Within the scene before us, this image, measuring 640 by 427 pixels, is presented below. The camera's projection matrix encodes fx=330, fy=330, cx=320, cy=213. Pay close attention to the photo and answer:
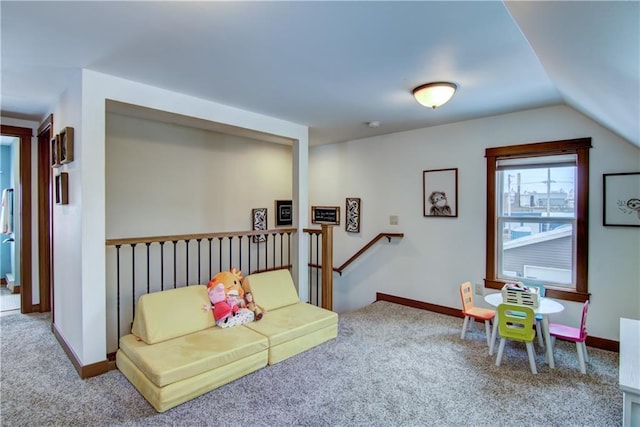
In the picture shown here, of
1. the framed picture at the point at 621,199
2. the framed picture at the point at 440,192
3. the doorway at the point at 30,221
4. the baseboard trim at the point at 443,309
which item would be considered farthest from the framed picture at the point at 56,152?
the framed picture at the point at 621,199

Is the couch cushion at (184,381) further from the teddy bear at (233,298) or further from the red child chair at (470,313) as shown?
the red child chair at (470,313)

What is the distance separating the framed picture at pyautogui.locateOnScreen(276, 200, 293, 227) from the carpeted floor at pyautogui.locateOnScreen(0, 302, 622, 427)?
259 centimetres

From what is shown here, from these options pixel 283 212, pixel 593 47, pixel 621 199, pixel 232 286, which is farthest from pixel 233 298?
pixel 621 199

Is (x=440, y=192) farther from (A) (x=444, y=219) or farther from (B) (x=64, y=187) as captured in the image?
(B) (x=64, y=187)

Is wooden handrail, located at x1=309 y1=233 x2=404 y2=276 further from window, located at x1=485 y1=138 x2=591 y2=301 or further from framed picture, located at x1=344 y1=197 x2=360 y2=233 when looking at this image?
window, located at x1=485 y1=138 x2=591 y2=301

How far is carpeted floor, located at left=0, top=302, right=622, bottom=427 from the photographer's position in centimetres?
209

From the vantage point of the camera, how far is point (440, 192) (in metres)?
4.20

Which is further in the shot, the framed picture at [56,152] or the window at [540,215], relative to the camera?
the window at [540,215]

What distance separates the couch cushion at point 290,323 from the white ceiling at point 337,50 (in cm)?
212

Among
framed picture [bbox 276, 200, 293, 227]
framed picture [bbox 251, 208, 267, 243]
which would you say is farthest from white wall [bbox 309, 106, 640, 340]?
framed picture [bbox 251, 208, 267, 243]

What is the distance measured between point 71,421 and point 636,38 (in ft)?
10.9

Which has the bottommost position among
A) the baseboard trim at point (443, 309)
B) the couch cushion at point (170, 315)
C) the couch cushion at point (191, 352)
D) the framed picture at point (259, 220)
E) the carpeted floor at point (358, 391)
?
the carpeted floor at point (358, 391)

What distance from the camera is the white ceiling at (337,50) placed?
1580 millimetres

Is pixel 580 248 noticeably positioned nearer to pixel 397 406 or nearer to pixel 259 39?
pixel 397 406
